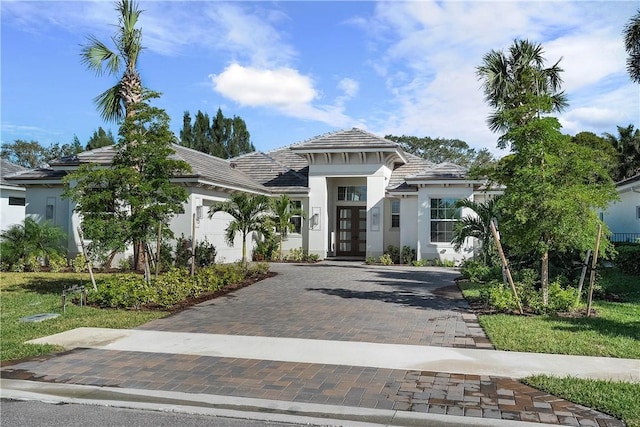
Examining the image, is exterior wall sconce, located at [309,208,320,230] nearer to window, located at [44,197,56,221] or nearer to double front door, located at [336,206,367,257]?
double front door, located at [336,206,367,257]

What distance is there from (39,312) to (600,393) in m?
10.9

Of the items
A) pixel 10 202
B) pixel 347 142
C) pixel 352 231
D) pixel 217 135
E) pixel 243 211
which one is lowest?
pixel 352 231

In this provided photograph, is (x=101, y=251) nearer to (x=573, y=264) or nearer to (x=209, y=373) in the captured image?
(x=209, y=373)

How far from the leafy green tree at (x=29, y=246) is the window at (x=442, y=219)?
50.9ft

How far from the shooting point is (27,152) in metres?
55.7

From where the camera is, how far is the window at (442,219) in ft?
75.3

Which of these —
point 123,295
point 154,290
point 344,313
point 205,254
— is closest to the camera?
point 344,313

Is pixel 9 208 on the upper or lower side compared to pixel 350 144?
lower

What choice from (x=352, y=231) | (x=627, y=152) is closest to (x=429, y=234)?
(x=352, y=231)

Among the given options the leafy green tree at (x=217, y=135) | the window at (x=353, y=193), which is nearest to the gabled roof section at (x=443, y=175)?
the window at (x=353, y=193)

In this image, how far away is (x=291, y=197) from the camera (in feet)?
85.3

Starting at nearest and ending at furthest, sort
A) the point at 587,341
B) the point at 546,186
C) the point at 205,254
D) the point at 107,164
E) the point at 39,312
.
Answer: the point at 587,341 < the point at 546,186 < the point at 39,312 < the point at 205,254 < the point at 107,164

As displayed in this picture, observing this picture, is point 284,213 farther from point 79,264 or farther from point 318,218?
point 79,264

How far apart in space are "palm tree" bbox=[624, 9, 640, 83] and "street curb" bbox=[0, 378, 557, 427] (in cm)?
2176
